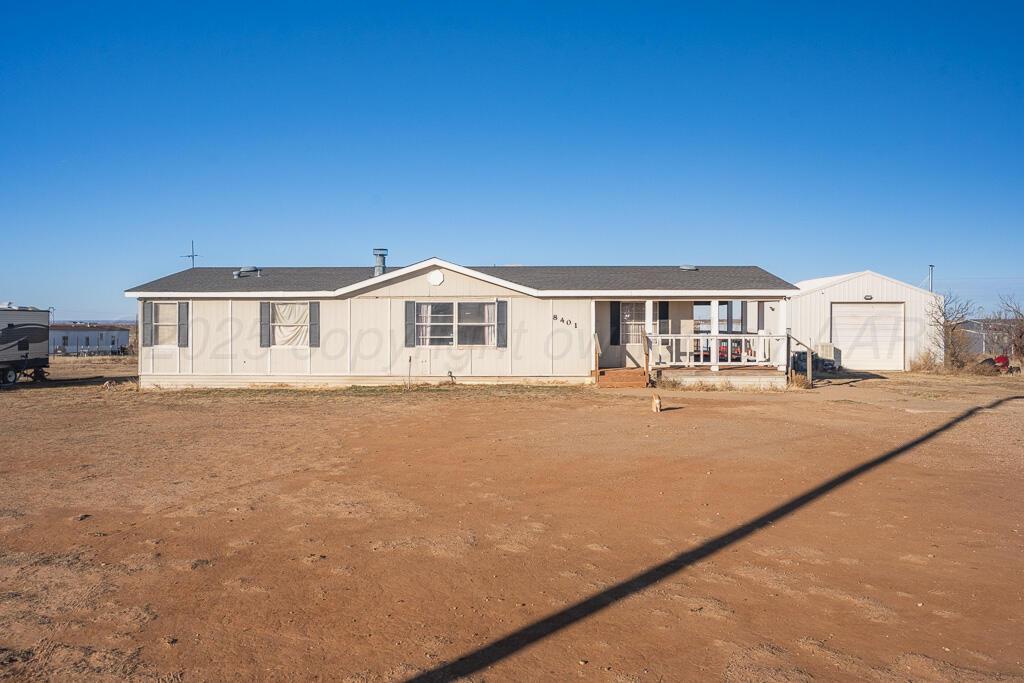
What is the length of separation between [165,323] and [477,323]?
28.3 feet

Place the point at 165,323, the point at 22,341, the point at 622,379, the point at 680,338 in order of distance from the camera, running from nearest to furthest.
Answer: the point at 622,379
the point at 165,323
the point at 680,338
the point at 22,341

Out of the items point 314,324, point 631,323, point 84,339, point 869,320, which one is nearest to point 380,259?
point 314,324

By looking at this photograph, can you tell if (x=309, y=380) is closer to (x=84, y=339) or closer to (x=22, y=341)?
(x=22, y=341)

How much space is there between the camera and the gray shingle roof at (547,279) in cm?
1959

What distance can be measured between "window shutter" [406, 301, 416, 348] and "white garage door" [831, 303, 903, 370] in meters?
15.7

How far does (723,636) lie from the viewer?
4188 mm

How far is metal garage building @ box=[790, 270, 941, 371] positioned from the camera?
25.7m

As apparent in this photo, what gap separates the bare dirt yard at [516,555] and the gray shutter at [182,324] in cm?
869

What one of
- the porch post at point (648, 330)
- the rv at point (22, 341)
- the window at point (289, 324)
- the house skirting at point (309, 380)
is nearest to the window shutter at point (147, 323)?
the house skirting at point (309, 380)

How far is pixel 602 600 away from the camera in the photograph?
15.5 ft

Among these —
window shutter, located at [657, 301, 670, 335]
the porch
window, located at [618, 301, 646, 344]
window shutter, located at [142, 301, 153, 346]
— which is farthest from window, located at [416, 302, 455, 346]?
window shutter, located at [142, 301, 153, 346]

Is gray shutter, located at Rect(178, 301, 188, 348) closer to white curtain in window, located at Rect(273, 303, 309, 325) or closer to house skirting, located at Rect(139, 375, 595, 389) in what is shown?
house skirting, located at Rect(139, 375, 595, 389)

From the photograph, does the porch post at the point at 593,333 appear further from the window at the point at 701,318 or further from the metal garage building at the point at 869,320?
the metal garage building at the point at 869,320

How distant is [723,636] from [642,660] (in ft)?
1.94
